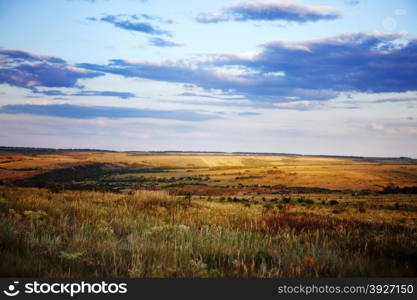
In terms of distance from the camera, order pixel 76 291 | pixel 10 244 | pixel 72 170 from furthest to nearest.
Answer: pixel 72 170
pixel 10 244
pixel 76 291

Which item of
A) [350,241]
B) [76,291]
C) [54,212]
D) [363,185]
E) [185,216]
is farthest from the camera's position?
[363,185]

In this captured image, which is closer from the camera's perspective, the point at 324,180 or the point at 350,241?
the point at 350,241

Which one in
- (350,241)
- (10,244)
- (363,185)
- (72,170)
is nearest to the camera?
(10,244)

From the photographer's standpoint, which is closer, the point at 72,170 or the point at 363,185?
the point at 363,185

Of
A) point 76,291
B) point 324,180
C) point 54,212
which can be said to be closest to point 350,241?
point 76,291

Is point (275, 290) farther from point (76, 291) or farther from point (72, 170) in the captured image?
point (72, 170)

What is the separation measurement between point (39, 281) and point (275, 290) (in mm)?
2793

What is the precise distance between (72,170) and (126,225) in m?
89.7

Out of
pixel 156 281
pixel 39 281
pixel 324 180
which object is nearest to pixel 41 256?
pixel 39 281

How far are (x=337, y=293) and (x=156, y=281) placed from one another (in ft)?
7.23

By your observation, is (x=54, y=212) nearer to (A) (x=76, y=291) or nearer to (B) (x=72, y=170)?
(A) (x=76, y=291)

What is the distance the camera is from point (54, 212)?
404 inches

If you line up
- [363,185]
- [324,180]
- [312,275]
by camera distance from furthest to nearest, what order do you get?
[324,180] → [363,185] → [312,275]

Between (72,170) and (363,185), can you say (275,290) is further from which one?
(72,170)
